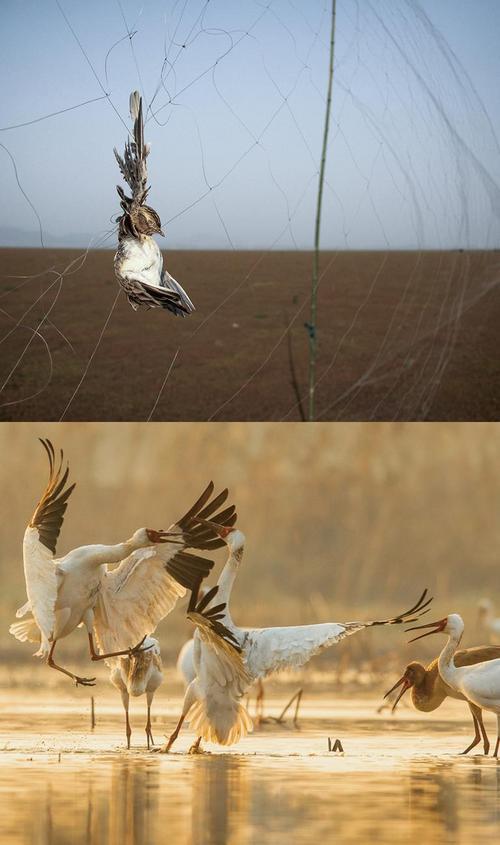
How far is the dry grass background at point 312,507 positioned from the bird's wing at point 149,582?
60.5 inches

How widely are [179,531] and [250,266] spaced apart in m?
1.38

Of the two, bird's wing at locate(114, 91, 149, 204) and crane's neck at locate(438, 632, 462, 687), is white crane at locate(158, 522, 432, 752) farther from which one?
bird's wing at locate(114, 91, 149, 204)

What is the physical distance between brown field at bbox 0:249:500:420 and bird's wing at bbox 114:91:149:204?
0.45 m

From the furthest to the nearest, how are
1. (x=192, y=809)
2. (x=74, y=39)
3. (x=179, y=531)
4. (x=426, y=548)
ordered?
(x=426, y=548), (x=74, y=39), (x=179, y=531), (x=192, y=809)

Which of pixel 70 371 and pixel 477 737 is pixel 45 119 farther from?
pixel 477 737

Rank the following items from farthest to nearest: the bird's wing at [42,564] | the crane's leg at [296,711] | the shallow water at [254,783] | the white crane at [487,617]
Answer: the white crane at [487,617]
the crane's leg at [296,711]
the bird's wing at [42,564]
the shallow water at [254,783]

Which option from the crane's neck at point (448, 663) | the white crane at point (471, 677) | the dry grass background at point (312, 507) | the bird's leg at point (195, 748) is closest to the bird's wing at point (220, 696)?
the bird's leg at point (195, 748)

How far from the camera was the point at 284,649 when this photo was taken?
691 cm

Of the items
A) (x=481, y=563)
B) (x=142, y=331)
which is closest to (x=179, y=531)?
(x=142, y=331)

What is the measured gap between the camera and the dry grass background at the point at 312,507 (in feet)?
28.8

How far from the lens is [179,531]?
7.02m

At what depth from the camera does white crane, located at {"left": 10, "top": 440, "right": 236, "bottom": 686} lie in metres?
6.80

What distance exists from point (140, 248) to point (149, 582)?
130cm

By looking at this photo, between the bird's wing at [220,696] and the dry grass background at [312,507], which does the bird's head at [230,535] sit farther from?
the dry grass background at [312,507]
